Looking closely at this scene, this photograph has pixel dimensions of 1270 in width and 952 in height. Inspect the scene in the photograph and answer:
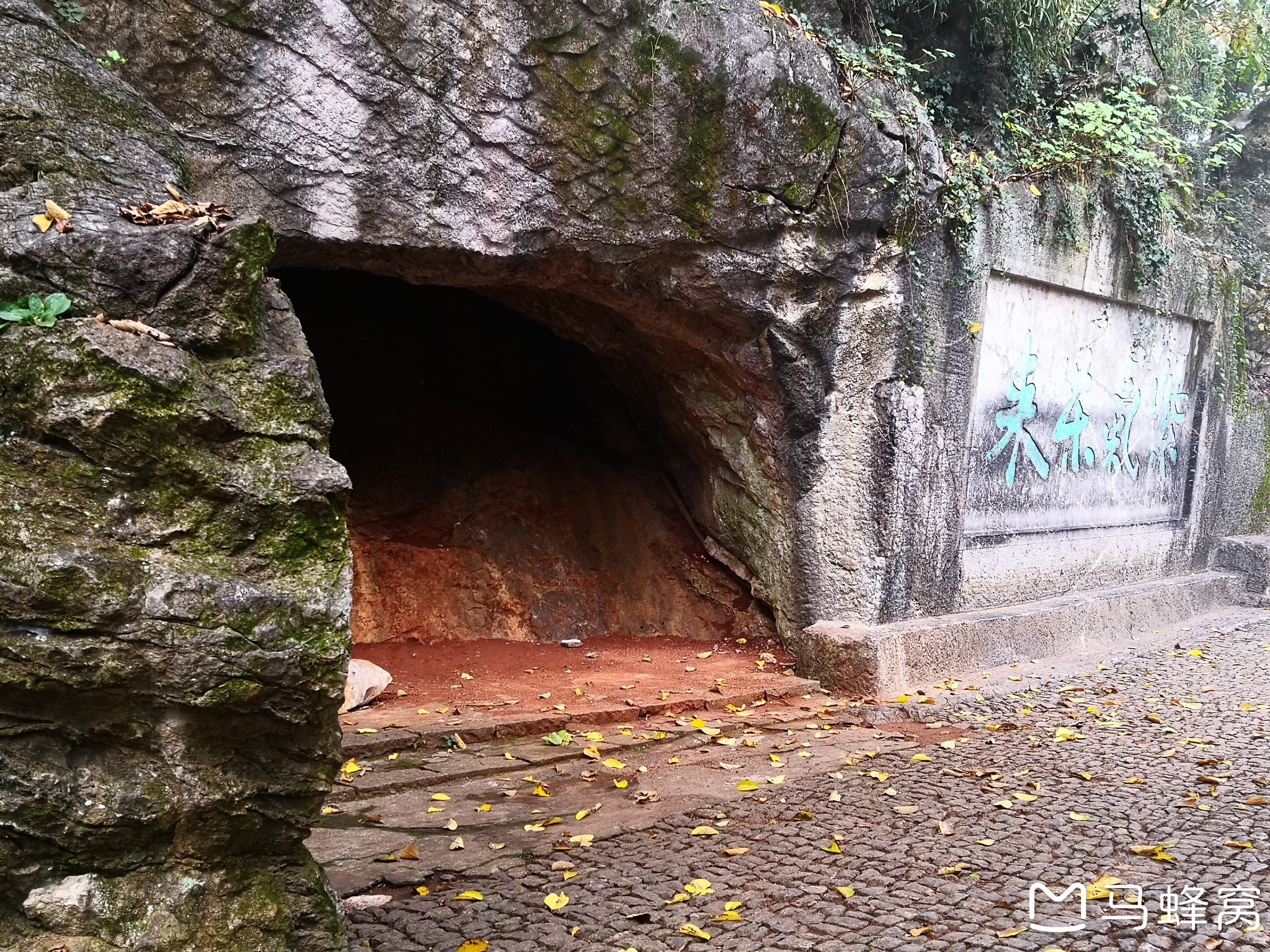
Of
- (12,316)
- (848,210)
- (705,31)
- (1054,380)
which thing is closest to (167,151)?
(12,316)

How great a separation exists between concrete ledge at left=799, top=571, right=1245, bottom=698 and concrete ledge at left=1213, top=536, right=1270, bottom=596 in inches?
63.5

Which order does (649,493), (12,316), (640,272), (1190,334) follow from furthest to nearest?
(1190,334) < (649,493) < (640,272) < (12,316)

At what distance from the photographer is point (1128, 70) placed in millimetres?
8148

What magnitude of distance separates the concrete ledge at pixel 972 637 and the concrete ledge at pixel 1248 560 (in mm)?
1613

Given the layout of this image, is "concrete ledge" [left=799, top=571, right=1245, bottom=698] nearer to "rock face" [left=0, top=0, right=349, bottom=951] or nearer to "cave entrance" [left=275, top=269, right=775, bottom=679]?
"cave entrance" [left=275, top=269, right=775, bottom=679]

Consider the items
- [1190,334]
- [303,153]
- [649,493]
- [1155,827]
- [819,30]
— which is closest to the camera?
[1155,827]

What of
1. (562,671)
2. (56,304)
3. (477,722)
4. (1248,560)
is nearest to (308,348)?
(56,304)

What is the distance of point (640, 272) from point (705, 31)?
1250 millimetres

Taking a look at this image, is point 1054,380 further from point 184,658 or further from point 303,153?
point 184,658

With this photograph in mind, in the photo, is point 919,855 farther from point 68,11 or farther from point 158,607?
point 68,11

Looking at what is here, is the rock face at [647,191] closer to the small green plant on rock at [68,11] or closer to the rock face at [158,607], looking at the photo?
the small green plant on rock at [68,11]

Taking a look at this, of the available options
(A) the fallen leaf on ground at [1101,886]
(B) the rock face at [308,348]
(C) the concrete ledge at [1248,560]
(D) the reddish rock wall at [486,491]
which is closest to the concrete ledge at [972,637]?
(B) the rock face at [308,348]

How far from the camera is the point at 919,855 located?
368 cm

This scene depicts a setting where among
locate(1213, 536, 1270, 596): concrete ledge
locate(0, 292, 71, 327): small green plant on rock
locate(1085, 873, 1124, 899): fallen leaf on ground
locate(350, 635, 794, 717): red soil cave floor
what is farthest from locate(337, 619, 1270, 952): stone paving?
locate(1213, 536, 1270, 596): concrete ledge
